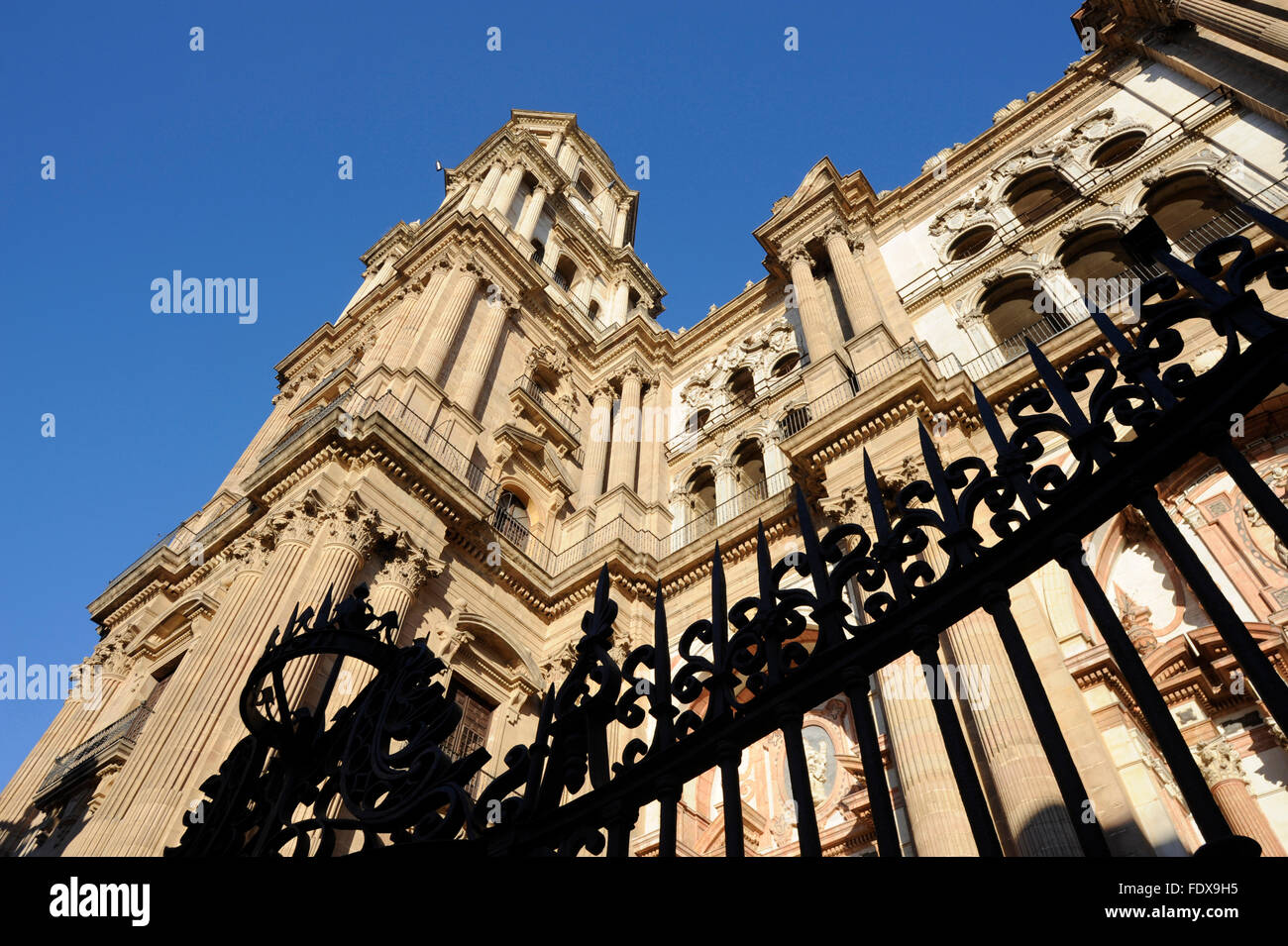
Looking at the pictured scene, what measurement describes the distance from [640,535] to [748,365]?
6.27 m

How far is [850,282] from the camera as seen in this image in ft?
60.2

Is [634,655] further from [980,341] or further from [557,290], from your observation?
[557,290]

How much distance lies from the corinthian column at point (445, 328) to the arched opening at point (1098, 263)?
41.8ft

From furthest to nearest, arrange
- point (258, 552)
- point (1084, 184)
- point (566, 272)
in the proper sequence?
point (566, 272), point (1084, 184), point (258, 552)

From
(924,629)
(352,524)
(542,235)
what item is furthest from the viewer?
(542,235)

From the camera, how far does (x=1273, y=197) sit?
1337 cm

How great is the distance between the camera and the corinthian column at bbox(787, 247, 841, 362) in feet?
57.8

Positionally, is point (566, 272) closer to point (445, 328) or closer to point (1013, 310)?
point (445, 328)

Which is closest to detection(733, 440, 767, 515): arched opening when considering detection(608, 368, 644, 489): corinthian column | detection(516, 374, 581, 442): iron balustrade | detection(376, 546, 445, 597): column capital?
detection(608, 368, 644, 489): corinthian column

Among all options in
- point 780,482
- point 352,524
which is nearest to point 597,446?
point 780,482

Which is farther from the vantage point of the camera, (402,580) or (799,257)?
(799,257)

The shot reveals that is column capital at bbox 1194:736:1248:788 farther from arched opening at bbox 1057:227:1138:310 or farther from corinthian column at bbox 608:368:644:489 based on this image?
corinthian column at bbox 608:368:644:489

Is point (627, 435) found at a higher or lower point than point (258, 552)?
higher

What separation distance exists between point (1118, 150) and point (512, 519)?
15171 mm
